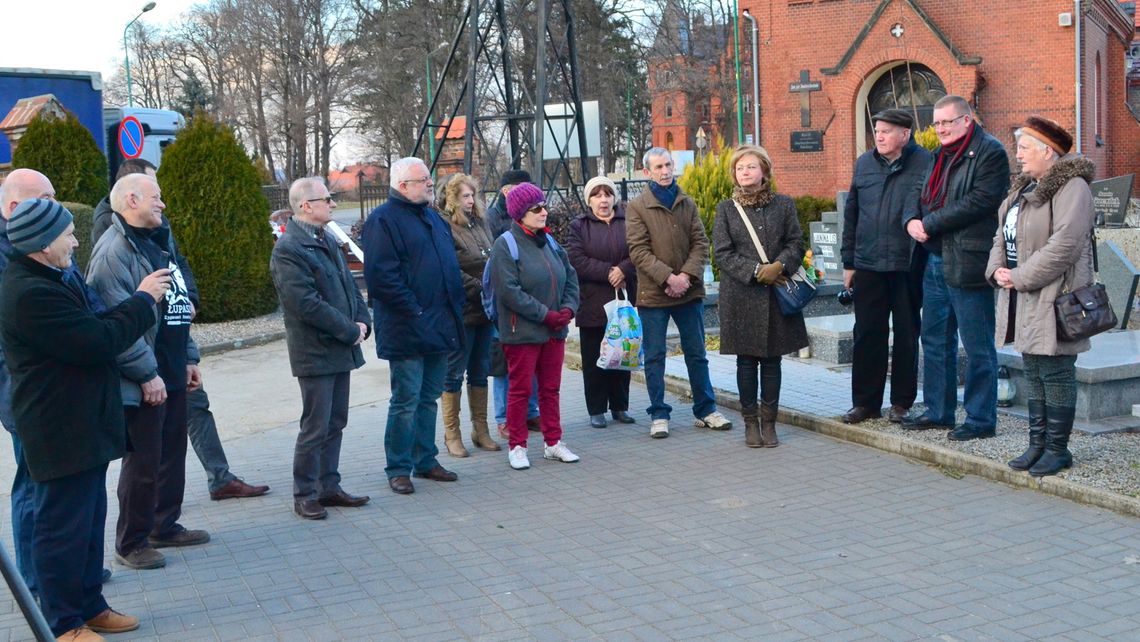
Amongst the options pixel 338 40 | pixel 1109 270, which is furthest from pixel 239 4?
pixel 1109 270

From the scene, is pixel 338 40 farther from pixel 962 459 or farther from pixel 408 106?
pixel 962 459

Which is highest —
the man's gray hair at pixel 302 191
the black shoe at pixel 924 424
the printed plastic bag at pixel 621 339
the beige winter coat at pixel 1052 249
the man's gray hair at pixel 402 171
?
the man's gray hair at pixel 402 171

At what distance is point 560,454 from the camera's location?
7602 mm

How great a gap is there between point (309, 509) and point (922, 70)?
25.9m

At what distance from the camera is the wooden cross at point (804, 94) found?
2992cm

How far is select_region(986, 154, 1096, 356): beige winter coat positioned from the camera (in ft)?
20.1

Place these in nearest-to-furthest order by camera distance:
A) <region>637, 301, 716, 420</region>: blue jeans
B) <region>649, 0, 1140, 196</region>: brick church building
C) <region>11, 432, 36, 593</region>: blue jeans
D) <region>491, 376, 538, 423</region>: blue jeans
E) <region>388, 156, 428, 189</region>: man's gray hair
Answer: <region>11, 432, 36, 593</region>: blue jeans → <region>388, 156, 428, 189</region>: man's gray hair → <region>637, 301, 716, 420</region>: blue jeans → <region>491, 376, 538, 423</region>: blue jeans → <region>649, 0, 1140, 196</region>: brick church building

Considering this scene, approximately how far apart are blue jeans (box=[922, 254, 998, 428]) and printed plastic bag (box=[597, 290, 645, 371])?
1.92 metres

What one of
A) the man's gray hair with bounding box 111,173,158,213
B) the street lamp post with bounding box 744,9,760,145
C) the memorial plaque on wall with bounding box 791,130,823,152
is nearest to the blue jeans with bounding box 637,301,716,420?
the man's gray hair with bounding box 111,173,158,213

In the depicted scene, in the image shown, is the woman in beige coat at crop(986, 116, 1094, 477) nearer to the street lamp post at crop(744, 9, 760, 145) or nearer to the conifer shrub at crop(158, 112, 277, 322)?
the conifer shrub at crop(158, 112, 277, 322)

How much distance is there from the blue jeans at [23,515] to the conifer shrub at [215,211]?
1084 cm

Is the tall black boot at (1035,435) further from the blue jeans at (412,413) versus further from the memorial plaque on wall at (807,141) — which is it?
the memorial plaque on wall at (807,141)

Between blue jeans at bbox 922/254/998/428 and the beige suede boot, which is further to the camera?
the beige suede boot

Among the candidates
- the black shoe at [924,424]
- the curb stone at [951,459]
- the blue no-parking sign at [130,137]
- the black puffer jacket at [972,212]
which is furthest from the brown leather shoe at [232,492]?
the blue no-parking sign at [130,137]
